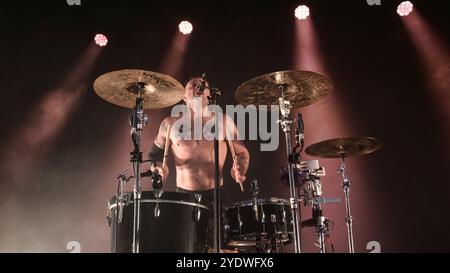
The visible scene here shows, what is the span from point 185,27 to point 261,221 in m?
3.02

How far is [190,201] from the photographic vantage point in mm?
3684

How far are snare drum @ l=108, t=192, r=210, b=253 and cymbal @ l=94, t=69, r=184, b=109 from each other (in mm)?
884

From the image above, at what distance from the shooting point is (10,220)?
5.05 m

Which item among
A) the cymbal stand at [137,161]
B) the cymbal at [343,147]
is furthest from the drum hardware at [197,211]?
the cymbal at [343,147]

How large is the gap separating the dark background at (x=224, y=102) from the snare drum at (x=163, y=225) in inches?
57.1

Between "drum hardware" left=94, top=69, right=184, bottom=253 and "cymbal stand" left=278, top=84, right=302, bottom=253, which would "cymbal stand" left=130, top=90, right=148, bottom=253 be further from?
"cymbal stand" left=278, top=84, right=302, bottom=253

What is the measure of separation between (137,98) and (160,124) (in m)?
1.73

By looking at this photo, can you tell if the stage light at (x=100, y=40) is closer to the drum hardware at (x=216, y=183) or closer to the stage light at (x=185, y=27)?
the stage light at (x=185, y=27)

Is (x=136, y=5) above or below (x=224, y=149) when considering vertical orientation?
above

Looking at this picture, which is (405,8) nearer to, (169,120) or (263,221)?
(169,120)

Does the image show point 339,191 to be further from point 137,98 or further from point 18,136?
point 18,136

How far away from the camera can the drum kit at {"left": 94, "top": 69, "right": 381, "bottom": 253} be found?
3457 mm

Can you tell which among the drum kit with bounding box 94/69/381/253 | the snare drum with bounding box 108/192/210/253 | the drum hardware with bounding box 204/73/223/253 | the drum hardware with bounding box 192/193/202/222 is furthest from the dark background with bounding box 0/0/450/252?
the drum hardware with bounding box 204/73/223/253
